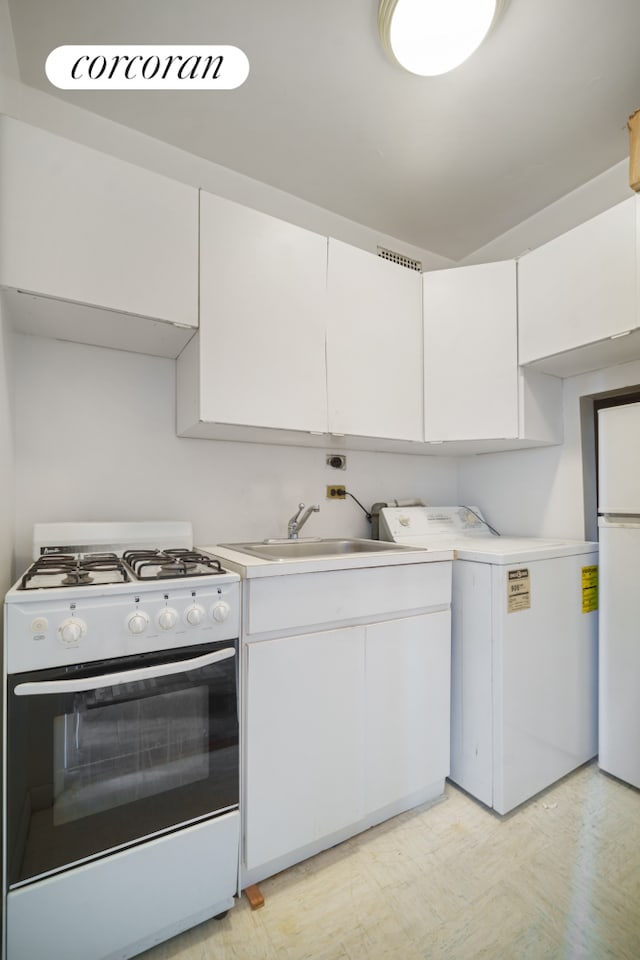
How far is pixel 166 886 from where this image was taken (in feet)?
3.51

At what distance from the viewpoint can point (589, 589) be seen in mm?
1855

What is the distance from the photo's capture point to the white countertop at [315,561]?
4.09ft

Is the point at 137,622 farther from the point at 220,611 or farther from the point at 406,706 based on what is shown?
the point at 406,706

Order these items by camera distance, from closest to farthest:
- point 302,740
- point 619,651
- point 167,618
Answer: point 167,618
point 302,740
point 619,651

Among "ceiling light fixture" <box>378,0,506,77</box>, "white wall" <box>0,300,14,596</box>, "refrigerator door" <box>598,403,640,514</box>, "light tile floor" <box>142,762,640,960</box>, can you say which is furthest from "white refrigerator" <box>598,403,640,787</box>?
"white wall" <box>0,300,14,596</box>

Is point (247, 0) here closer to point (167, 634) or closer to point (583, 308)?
point (583, 308)

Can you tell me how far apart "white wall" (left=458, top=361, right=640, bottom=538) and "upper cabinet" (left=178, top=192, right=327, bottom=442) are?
120 centimetres

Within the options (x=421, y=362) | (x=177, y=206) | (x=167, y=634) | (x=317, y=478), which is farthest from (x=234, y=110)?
(x=167, y=634)

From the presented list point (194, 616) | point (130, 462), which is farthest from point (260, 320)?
point (194, 616)

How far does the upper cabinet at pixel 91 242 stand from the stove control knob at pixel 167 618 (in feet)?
3.16

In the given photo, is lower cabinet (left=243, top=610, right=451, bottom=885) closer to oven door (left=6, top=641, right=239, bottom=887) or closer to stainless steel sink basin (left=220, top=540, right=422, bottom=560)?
oven door (left=6, top=641, right=239, bottom=887)

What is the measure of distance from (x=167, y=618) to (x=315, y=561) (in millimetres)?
457

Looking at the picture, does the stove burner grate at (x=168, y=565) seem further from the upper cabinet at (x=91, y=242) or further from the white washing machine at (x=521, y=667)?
the white washing machine at (x=521, y=667)

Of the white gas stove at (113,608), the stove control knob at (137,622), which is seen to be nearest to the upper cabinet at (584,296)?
the white gas stove at (113,608)
